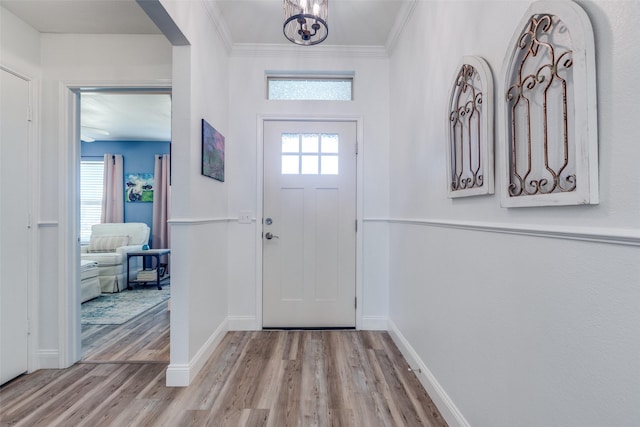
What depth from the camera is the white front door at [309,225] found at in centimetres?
262

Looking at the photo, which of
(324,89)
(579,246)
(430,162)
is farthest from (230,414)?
(324,89)

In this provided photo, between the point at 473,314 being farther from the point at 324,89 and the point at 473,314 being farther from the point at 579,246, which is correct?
the point at 324,89

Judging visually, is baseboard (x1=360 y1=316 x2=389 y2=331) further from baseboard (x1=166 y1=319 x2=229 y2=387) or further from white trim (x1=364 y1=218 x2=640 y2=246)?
white trim (x1=364 y1=218 x2=640 y2=246)

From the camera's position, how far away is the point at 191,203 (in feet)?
5.89

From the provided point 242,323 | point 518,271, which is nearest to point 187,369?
point 242,323

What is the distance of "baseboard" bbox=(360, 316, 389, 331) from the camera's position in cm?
260

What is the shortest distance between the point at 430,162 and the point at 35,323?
2879mm

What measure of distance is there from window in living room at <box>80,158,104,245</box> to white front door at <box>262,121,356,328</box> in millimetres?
4490

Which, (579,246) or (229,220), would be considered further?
(229,220)

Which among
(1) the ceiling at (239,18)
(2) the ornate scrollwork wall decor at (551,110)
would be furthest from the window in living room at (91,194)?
(2) the ornate scrollwork wall decor at (551,110)

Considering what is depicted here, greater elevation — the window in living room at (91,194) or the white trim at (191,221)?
the window in living room at (91,194)

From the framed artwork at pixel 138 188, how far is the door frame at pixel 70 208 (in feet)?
11.4

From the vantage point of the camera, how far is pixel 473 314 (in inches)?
49.1

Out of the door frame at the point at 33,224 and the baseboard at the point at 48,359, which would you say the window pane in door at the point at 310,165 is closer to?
the door frame at the point at 33,224
